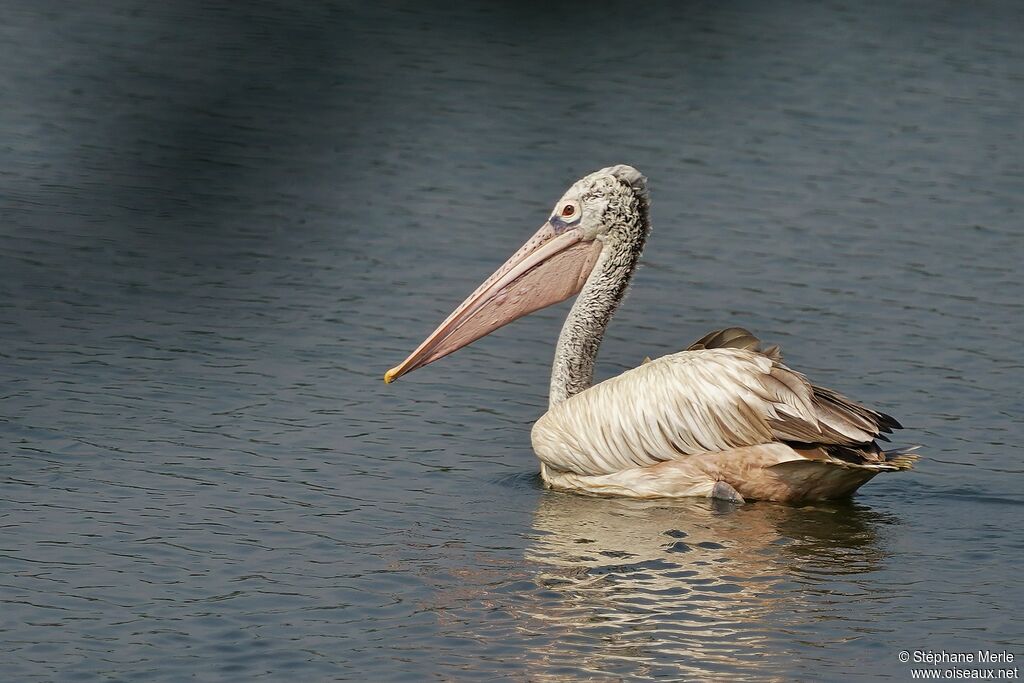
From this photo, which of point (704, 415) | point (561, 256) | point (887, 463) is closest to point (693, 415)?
point (704, 415)

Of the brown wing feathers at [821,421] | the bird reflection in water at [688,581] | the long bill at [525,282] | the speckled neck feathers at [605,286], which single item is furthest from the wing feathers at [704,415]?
the long bill at [525,282]

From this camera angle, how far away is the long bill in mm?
7934

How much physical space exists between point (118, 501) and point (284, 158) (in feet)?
16.0

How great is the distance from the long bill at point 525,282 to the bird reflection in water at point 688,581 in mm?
1160

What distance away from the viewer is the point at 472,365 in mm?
9219

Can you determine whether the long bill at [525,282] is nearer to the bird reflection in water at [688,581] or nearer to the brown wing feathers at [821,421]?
the bird reflection in water at [688,581]

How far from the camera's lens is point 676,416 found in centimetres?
694

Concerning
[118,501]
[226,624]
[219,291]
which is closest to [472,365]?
[219,291]

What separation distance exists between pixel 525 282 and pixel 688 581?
8.84 feet

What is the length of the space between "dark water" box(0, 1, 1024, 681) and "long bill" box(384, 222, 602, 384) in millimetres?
537

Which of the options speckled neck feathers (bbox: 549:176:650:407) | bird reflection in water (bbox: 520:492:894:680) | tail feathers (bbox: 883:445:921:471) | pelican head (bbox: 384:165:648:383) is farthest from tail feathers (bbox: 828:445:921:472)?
pelican head (bbox: 384:165:648:383)

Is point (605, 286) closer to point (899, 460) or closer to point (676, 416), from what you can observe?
point (676, 416)

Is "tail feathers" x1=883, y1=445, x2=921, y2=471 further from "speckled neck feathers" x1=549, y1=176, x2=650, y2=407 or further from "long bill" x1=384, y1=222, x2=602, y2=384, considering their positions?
"long bill" x1=384, y1=222, x2=602, y2=384

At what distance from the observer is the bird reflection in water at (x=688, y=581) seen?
4.89 m
